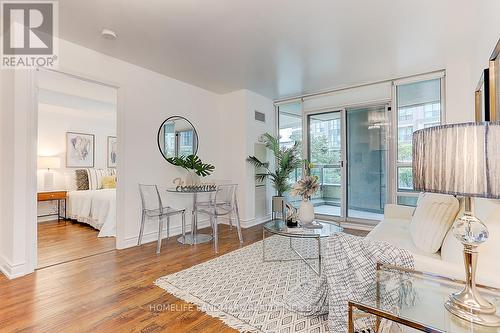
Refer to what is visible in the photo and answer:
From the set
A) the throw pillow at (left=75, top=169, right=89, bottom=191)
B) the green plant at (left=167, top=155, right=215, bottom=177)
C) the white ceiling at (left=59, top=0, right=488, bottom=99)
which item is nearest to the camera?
the white ceiling at (left=59, top=0, right=488, bottom=99)

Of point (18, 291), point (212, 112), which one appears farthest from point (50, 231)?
point (212, 112)

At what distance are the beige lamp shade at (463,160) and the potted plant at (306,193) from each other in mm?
1629

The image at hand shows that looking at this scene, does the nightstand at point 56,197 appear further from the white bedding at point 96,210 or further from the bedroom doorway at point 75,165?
the white bedding at point 96,210

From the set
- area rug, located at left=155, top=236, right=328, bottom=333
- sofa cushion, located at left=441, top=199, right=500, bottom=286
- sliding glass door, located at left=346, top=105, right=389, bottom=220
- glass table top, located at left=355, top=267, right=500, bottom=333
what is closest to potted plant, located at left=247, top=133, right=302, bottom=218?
sliding glass door, located at left=346, top=105, right=389, bottom=220

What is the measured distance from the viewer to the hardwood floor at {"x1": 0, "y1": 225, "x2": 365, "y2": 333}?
5.63ft

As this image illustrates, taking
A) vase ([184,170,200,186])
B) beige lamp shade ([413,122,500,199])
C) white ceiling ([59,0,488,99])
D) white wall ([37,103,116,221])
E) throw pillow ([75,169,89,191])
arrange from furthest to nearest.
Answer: throw pillow ([75,169,89,191]) < white wall ([37,103,116,221]) < vase ([184,170,200,186]) < white ceiling ([59,0,488,99]) < beige lamp shade ([413,122,500,199])

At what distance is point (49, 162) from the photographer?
500 centimetres

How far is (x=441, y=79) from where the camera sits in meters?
3.67

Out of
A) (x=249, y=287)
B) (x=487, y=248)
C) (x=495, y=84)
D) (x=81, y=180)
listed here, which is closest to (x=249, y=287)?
(x=249, y=287)

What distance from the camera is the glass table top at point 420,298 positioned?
98 cm

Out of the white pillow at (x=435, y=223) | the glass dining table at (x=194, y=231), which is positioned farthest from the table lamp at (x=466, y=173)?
the glass dining table at (x=194, y=231)

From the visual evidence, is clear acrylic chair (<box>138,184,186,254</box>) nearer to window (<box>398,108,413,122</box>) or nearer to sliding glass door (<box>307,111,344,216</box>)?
sliding glass door (<box>307,111,344,216</box>)

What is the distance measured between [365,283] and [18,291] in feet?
9.27

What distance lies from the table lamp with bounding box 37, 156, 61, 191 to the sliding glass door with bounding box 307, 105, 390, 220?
523cm
